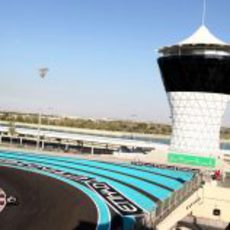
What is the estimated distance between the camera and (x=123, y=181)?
40.9 m

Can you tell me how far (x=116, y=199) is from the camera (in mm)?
32375

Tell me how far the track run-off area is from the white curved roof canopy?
53.7 ft

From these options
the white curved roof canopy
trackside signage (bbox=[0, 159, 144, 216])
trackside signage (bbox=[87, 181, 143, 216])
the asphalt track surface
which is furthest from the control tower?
the asphalt track surface

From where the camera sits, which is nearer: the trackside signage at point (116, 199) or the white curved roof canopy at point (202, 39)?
the trackside signage at point (116, 199)

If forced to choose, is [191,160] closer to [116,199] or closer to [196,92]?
[196,92]

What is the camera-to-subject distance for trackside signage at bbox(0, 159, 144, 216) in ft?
95.2

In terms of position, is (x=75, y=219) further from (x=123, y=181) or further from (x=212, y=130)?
(x=212, y=130)

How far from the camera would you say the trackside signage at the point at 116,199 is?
28703mm

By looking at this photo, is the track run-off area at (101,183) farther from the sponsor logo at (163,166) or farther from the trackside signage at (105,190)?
the sponsor logo at (163,166)

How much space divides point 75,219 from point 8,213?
4.32 m

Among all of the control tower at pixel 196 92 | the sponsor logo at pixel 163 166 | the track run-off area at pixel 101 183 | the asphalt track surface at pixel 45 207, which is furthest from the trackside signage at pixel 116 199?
the control tower at pixel 196 92

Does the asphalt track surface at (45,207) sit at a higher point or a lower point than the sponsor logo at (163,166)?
lower

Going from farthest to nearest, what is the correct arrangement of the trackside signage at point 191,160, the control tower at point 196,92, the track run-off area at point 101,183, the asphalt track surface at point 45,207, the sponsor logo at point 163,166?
the control tower at point 196,92 → the trackside signage at point 191,160 → the sponsor logo at point 163,166 → the track run-off area at point 101,183 → the asphalt track surface at point 45,207

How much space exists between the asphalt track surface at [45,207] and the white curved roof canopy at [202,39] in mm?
25774
